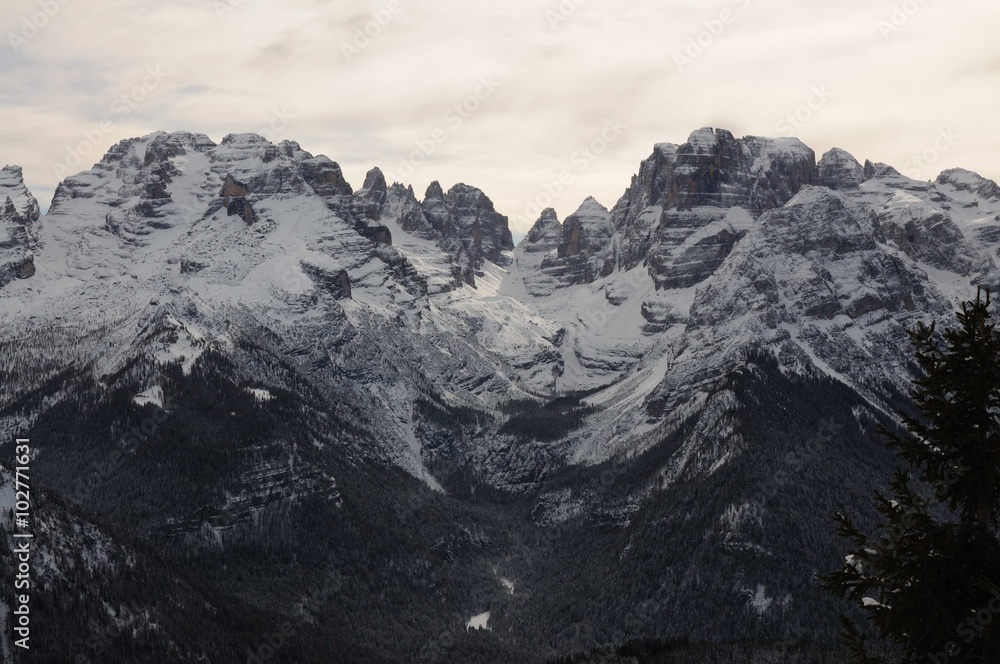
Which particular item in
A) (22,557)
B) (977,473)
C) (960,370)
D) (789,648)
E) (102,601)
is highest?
(960,370)

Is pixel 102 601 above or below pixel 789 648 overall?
above

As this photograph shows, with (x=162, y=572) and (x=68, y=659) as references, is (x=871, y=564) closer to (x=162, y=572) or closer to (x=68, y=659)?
(x=68, y=659)

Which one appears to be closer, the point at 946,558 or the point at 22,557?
the point at 946,558

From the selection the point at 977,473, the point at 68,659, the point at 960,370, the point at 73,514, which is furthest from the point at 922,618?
the point at 73,514

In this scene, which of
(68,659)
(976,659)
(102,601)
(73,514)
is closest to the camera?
(976,659)

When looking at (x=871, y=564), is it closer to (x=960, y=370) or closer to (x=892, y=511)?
(x=892, y=511)

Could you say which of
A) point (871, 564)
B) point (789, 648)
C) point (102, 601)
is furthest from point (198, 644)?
point (871, 564)

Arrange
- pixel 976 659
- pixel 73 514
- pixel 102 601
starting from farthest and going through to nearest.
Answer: pixel 73 514 → pixel 102 601 → pixel 976 659
